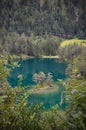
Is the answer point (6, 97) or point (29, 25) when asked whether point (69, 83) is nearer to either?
point (6, 97)

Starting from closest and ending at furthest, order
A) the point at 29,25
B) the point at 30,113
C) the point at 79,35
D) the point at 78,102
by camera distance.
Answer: the point at 78,102, the point at 30,113, the point at 79,35, the point at 29,25

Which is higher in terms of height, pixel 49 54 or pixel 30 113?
pixel 30 113

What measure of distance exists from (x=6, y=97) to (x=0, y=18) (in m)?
185

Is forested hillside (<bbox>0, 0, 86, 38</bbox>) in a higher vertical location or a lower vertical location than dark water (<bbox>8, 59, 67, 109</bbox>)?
higher

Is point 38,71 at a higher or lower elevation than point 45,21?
lower

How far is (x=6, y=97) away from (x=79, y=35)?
169m

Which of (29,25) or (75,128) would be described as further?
(29,25)

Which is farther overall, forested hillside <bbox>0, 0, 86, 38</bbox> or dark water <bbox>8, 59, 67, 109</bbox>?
forested hillside <bbox>0, 0, 86, 38</bbox>

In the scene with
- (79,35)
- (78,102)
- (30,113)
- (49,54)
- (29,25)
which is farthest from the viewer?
(29,25)

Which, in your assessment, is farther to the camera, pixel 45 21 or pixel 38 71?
pixel 45 21

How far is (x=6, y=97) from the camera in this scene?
593cm

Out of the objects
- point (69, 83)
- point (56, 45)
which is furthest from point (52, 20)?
point (69, 83)

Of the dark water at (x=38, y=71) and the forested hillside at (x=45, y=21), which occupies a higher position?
the forested hillside at (x=45, y=21)

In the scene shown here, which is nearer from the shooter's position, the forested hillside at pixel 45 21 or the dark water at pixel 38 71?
the dark water at pixel 38 71
